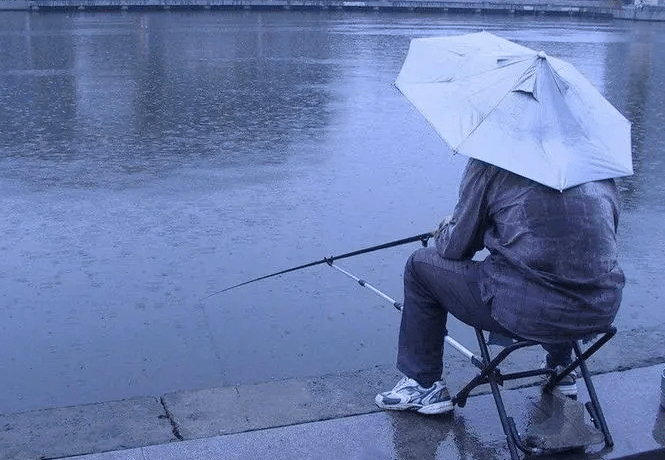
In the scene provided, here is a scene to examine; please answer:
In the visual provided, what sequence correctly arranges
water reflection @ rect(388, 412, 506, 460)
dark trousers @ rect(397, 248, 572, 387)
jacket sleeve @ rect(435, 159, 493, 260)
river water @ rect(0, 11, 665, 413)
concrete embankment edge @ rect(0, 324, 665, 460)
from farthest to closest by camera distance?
1. river water @ rect(0, 11, 665, 413)
2. concrete embankment edge @ rect(0, 324, 665, 460)
3. water reflection @ rect(388, 412, 506, 460)
4. dark trousers @ rect(397, 248, 572, 387)
5. jacket sleeve @ rect(435, 159, 493, 260)

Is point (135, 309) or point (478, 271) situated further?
point (135, 309)

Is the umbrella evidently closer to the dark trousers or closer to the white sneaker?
the dark trousers

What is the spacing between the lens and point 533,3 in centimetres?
6162

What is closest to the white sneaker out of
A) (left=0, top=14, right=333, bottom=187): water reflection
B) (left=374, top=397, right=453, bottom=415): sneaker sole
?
(left=374, top=397, right=453, bottom=415): sneaker sole

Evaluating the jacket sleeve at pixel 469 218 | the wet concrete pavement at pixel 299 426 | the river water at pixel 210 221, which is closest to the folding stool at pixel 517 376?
the wet concrete pavement at pixel 299 426

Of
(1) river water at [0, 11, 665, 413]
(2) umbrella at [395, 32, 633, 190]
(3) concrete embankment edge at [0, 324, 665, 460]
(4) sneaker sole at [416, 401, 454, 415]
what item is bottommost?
(1) river water at [0, 11, 665, 413]

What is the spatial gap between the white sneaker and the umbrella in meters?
1.10

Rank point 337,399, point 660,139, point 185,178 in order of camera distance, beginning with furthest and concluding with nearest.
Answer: point 660,139, point 185,178, point 337,399

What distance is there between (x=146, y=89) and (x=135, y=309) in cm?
1062

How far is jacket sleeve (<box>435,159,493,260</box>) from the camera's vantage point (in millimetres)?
3615

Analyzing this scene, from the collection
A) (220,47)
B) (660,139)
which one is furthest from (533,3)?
(660,139)

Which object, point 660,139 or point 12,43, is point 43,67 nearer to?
point 12,43

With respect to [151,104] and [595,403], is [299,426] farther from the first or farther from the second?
[151,104]

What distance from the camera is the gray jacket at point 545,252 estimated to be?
11.5 feet
